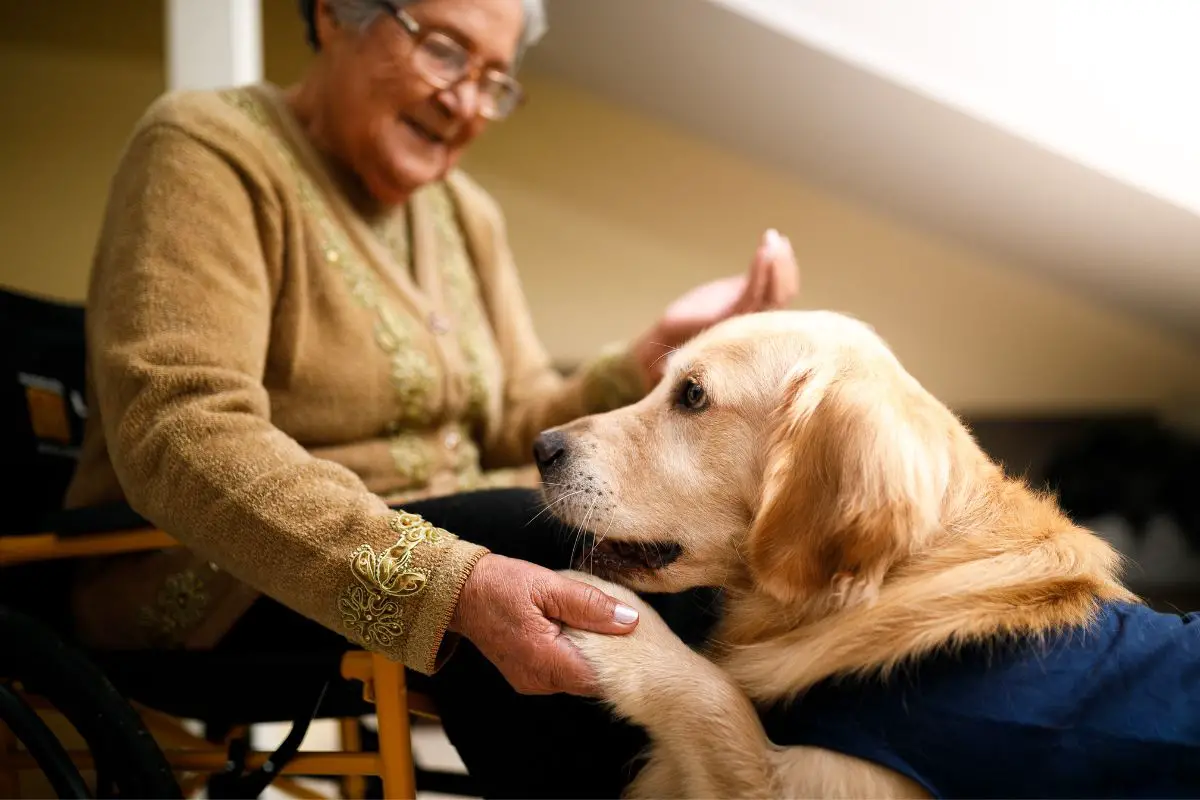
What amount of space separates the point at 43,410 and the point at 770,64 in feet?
4.85

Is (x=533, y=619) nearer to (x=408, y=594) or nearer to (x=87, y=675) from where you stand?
(x=408, y=594)

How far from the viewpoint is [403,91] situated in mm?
1074

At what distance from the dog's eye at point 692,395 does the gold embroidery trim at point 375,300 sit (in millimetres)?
365

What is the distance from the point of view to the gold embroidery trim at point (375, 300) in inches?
41.5

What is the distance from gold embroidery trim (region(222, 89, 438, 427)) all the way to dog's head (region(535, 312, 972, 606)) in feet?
0.90

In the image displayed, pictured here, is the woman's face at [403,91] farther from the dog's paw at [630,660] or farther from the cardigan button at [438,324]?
the dog's paw at [630,660]

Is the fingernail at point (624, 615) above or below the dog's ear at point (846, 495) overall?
below

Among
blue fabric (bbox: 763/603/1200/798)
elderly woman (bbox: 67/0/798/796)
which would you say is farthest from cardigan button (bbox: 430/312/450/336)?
blue fabric (bbox: 763/603/1200/798)

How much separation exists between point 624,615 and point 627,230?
194cm

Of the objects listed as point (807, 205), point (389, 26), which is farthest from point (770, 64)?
point (389, 26)

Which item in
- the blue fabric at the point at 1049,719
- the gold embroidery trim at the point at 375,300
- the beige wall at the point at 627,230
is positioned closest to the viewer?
the blue fabric at the point at 1049,719

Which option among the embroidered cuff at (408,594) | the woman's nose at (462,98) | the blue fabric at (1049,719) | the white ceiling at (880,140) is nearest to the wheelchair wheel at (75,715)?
the embroidered cuff at (408,594)

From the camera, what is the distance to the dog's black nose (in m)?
0.87

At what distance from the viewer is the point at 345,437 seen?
106cm
